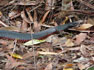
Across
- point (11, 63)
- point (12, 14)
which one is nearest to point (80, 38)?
point (11, 63)

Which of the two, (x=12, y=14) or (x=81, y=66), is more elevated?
(x=12, y=14)

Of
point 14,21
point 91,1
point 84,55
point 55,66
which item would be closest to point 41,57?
point 55,66

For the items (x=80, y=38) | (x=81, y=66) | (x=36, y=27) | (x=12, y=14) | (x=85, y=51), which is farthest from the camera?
(x=12, y=14)

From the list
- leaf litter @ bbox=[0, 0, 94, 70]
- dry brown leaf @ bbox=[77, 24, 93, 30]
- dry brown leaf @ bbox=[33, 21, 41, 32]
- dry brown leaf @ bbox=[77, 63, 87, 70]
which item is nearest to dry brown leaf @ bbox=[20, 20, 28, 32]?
leaf litter @ bbox=[0, 0, 94, 70]

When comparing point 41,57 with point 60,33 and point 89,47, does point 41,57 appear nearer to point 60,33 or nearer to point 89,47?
point 89,47

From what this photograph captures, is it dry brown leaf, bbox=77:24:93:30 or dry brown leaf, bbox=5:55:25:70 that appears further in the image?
dry brown leaf, bbox=77:24:93:30

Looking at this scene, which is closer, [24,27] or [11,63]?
[11,63]

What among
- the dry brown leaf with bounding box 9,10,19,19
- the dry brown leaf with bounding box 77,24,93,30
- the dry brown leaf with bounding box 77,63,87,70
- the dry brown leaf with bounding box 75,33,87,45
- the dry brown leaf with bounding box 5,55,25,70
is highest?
the dry brown leaf with bounding box 9,10,19,19

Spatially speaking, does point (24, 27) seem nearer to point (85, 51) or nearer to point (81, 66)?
point (85, 51)

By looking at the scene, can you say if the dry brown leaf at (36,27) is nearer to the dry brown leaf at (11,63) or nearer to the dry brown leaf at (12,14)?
the dry brown leaf at (12,14)

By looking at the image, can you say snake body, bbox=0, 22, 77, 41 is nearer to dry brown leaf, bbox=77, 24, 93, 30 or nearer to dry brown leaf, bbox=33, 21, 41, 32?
dry brown leaf, bbox=33, 21, 41, 32

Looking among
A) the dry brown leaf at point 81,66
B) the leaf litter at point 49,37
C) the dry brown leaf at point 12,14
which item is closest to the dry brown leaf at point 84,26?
the leaf litter at point 49,37

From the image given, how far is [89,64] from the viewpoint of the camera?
12.6 feet

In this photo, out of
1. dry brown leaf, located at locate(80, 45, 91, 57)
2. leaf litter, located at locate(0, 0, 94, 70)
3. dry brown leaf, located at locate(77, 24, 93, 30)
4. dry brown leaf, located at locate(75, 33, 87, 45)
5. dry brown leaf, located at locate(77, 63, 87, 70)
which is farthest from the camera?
dry brown leaf, located at locate(77, 24, 93, 30)
